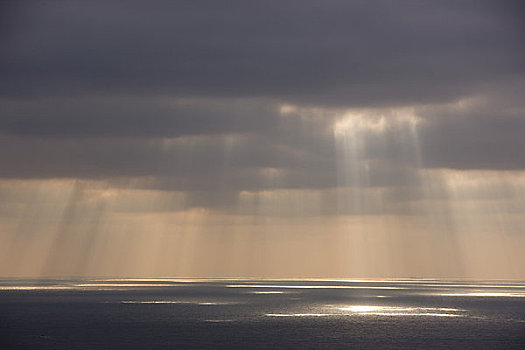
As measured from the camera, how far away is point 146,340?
13938 cm

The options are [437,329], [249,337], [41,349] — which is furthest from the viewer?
[437,329]

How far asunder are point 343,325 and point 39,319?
76923 mm

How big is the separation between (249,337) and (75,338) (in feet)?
107

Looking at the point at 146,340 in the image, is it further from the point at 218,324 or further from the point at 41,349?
the point at 218,324

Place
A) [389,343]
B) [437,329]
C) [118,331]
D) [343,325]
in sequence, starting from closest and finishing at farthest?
[389,343] < [118,331] < [437,329] < [343,325]

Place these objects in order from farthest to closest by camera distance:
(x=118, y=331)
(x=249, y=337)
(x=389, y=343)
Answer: (x=118, y=331) < (x=249, y=337) < (x=389, y=343)

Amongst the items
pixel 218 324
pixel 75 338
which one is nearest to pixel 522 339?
pixel 218 324

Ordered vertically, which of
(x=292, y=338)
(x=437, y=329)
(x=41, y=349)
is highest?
(x=437, y=329)

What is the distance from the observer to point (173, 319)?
195 m

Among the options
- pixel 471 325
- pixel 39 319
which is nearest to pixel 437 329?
pixel 471 325

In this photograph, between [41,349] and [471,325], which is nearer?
[41,349]

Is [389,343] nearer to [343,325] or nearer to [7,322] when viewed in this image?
[343,325]

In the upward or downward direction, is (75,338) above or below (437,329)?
below

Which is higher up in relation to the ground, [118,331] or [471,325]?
[471,325]
